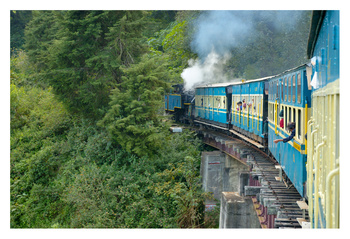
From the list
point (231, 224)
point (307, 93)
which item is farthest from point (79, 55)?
point (307, 93)

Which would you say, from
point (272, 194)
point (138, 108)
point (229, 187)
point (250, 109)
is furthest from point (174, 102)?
point (272, 194)

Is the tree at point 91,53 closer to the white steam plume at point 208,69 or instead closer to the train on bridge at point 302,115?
the train on bridge at point 302,115

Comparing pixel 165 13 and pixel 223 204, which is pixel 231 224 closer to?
pixel 223 204

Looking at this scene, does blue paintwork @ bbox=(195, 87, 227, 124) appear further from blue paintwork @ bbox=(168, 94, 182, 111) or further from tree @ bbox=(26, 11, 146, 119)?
tree @ bbox=(26, 11, 146, 119)

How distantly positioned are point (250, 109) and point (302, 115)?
830cm

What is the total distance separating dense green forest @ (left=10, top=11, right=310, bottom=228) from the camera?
14883mm

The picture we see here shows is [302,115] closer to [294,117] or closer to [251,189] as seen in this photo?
[294,117]

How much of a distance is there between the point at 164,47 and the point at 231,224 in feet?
80.0

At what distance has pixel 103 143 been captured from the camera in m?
17.2

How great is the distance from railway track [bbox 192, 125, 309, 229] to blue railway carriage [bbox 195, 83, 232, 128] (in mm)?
3292

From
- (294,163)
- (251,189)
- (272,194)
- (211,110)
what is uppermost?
(211,110)

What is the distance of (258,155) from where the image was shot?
14266 mm

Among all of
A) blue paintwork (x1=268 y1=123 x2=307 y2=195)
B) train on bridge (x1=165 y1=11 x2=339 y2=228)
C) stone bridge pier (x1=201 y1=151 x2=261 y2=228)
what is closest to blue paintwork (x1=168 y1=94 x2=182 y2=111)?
train on bridge (x1=165 y1=11 x2=339 y2=228)

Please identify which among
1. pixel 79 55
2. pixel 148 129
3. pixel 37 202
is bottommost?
pixel 37 202
